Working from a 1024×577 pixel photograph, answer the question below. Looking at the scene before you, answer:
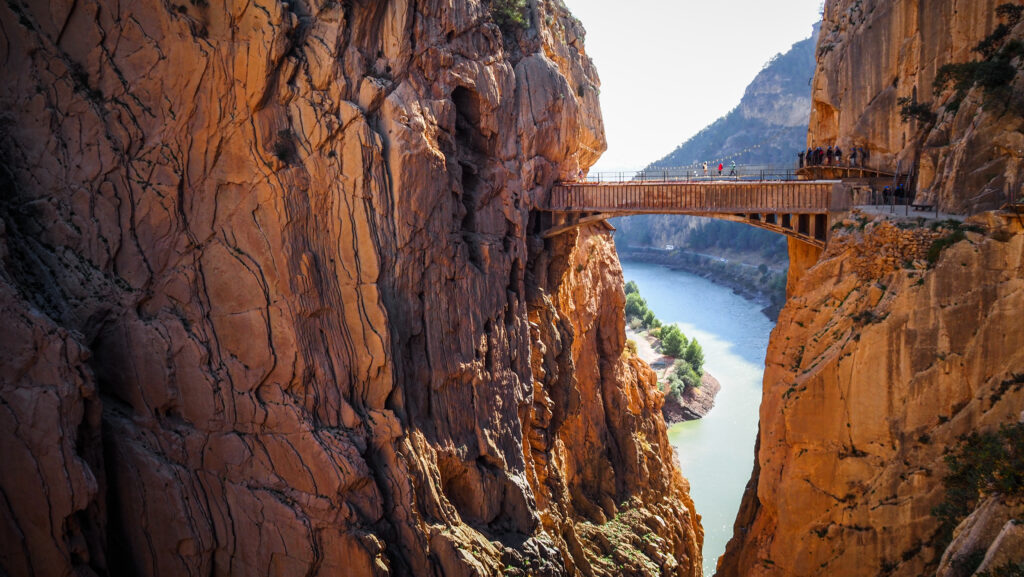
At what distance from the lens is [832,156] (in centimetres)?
2352

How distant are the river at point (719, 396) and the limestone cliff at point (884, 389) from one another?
14158mm

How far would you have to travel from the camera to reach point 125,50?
1527cm

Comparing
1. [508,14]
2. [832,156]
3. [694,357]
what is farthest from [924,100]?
[694,357]

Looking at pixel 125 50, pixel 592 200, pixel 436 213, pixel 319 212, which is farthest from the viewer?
pixel 592 200

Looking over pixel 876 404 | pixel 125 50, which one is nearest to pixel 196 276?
pixel 125 50

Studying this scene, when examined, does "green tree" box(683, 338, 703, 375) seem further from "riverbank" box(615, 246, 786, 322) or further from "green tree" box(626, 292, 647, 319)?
"riverbank" box(615, 246, 786, 322)

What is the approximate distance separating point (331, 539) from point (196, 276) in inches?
252

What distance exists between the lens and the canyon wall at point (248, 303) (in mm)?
13930

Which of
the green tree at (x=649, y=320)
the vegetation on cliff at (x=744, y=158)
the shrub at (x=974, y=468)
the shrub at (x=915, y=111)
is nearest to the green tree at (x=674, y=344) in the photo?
the green tree at (x=649, y=320)

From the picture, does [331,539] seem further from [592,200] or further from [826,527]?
[592,200]

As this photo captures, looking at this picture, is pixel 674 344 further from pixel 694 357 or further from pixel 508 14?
pixel 508 14

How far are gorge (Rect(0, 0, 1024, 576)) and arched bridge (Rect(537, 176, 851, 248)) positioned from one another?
157cm

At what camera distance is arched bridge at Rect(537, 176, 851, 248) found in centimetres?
2155

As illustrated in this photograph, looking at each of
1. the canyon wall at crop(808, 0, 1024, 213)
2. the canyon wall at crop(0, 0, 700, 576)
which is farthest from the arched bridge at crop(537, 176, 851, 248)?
the canyon wall at crop(0, 0, 700, 576)
